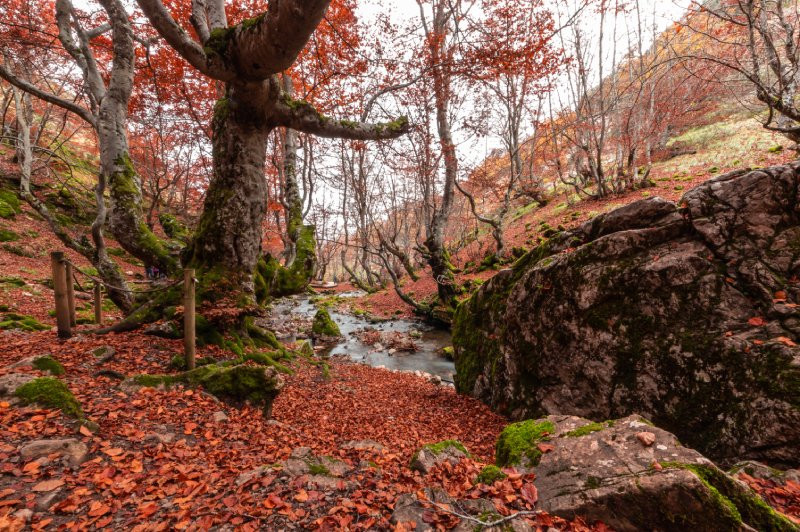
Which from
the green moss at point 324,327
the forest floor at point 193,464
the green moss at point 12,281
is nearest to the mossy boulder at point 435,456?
the forest floor at point 193,464

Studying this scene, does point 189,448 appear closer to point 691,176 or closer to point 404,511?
point 404,511

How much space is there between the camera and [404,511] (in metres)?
2.40

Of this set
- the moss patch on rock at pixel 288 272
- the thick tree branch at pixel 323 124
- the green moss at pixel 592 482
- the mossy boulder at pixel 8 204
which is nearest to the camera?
the green moss at pixel 592 482

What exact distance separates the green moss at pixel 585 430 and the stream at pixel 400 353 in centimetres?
653

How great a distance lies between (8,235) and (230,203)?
16678 millimetres

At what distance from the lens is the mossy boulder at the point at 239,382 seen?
4595mm

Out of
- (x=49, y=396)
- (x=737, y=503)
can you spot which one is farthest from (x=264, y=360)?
(x=737, y=503)

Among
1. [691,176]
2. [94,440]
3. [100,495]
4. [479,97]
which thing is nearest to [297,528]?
[100,495]

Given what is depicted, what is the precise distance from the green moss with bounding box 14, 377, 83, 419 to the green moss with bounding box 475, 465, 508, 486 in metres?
4.01

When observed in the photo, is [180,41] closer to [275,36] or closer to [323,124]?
[275,36]

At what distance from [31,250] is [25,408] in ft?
57.8

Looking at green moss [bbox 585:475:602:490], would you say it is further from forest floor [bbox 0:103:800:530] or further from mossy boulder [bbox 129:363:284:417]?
mossy boulder [bbox 129:363:284:417]

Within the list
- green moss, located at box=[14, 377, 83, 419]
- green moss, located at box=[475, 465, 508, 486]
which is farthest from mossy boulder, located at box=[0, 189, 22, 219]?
green moss, located at box=[475, 465, 508, 486]

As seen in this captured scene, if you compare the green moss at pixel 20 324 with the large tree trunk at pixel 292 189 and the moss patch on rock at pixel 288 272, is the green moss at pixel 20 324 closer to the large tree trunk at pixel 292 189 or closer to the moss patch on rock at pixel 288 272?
the moss patch on rock at pixel 288 272
